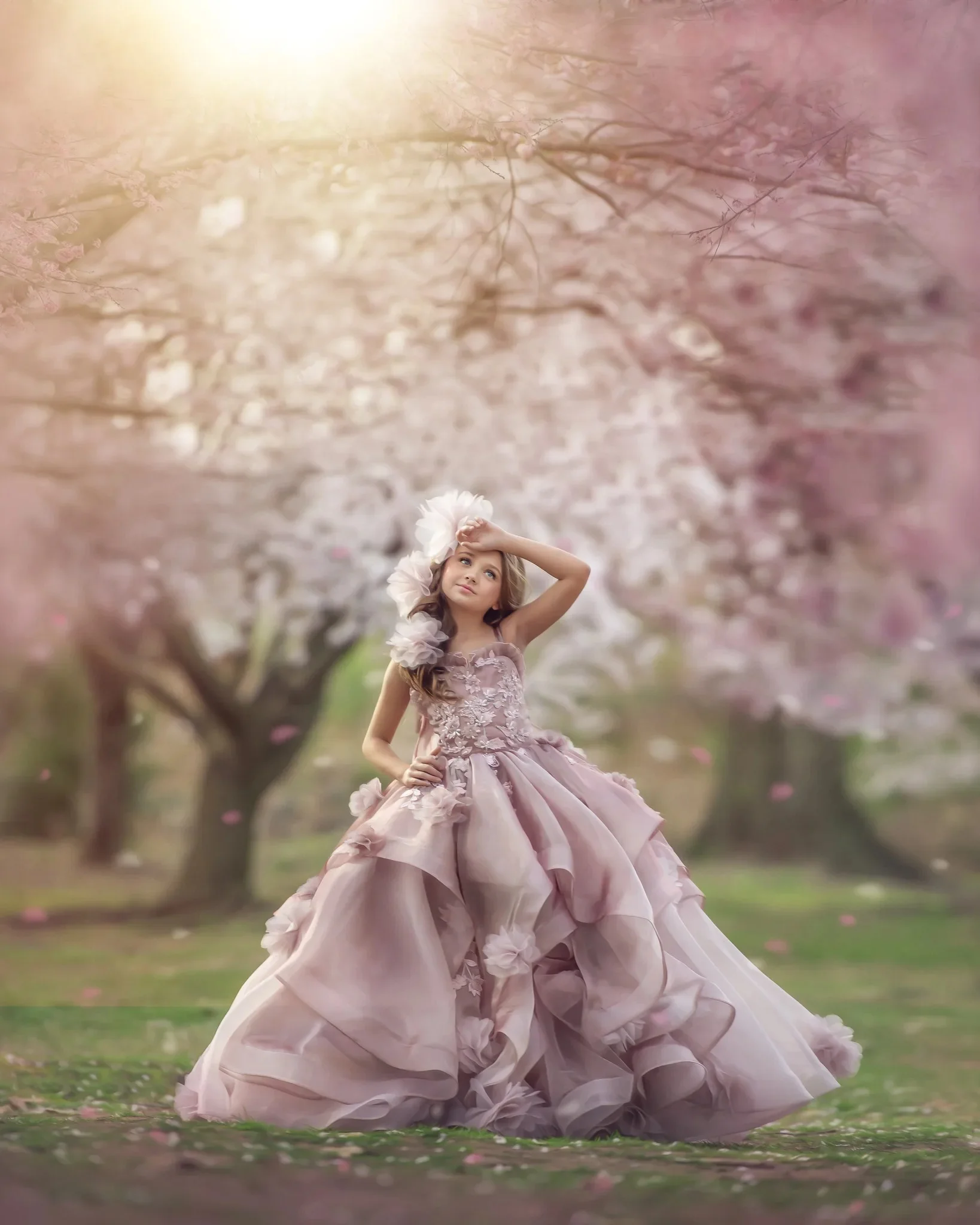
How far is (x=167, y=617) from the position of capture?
7492 mm

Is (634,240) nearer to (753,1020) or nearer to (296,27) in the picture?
(296,27)

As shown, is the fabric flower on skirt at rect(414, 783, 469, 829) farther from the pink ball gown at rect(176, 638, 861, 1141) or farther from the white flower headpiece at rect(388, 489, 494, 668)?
the white flower headpiece at rect(388, 489, 494, 668)

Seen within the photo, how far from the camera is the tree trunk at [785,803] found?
8172mm

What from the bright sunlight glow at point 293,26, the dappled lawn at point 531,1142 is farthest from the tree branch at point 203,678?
the bright sunlight glow at point 293,26

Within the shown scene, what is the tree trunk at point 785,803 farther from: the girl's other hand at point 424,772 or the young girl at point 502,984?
the girl's other hand at point 424,772

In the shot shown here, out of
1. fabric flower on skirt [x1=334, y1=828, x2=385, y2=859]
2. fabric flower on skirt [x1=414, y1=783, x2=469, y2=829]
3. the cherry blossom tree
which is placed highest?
the cherry blossom tree

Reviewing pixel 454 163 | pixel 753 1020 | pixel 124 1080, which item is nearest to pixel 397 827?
pixel 753 1020

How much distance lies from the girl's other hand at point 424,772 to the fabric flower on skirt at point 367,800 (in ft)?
0.37

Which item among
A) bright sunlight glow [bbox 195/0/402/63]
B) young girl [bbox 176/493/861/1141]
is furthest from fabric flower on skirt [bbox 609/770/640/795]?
bright sunlight glow [bbox 195/0/402/63]

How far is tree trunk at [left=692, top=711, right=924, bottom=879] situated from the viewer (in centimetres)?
817

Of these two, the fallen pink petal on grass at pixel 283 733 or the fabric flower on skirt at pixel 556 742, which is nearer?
the fabric flower on skirt at pixel 556 742

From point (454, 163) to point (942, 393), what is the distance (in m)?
2.88

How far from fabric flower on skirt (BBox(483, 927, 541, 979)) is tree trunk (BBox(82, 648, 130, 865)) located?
5082mm

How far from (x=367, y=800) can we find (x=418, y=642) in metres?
0.46
